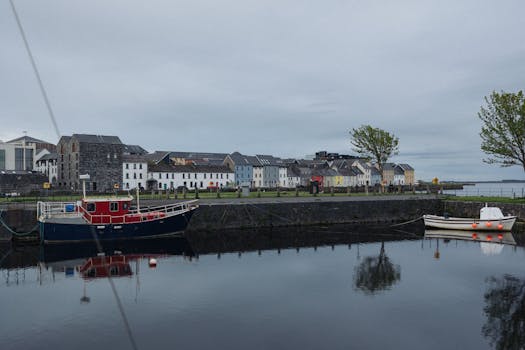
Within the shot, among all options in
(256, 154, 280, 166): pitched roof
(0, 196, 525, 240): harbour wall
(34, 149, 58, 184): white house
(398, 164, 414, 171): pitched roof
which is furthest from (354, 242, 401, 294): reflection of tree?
(398, 164, 414, 171): pitched roof

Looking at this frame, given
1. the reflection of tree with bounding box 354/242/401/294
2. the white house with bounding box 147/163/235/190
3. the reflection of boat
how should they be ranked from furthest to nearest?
the white house with bounding box 147/163/235/190, the reflection of boat, the reflection of tree with bounding box 354/242/401/294

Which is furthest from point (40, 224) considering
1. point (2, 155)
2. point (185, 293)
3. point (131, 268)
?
point (2, 155)

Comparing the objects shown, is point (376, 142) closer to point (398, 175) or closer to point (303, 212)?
point (303, 212)

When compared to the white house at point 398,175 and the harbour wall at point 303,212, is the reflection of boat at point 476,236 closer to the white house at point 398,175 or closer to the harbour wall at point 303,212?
the harbour wall at point 303,212

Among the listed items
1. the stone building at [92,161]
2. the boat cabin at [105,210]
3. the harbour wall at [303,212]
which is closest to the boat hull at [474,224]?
the harbour wall at [303,212]

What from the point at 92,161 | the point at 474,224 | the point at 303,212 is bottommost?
the point at 474,224

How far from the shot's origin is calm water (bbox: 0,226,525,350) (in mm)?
15641

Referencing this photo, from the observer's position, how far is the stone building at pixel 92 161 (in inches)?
3238

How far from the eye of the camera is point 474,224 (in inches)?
1705

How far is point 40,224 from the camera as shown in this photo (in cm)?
3381

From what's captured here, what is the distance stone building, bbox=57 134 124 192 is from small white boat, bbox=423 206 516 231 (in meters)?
60.4

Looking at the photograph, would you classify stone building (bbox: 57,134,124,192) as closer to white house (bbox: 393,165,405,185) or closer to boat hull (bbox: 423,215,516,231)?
boat hull (bbox: 423,215,516,231)

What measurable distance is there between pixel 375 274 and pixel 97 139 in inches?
2893

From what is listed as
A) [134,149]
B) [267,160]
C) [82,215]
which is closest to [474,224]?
[82,215]
